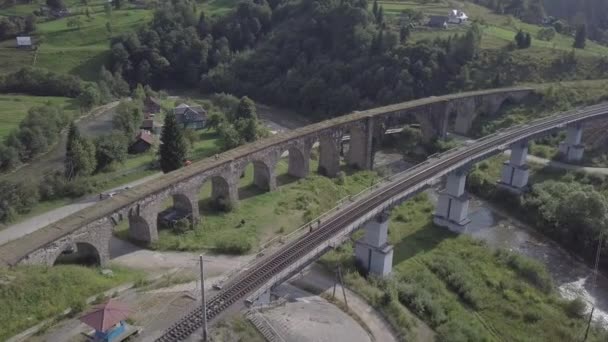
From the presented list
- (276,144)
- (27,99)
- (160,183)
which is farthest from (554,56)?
(27,99)

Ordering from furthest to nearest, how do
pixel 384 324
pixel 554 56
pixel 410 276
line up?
pixel 554 56, pixel 410 276, pixel 384 324

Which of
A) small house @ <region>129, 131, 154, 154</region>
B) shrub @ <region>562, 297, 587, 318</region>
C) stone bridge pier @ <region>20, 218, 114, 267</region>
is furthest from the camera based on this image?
small house @ <region>129, 131, 154, 154</region>

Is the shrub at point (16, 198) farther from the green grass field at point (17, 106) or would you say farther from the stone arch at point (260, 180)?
the stone arch at point (260, 180)

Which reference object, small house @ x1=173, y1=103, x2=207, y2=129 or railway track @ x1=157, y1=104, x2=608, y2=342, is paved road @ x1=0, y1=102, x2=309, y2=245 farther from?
railway track @ x1=157, y1=104, x2=608, y2=342

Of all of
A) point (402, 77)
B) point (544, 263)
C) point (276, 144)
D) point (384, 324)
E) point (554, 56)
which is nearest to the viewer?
point (384, 324)

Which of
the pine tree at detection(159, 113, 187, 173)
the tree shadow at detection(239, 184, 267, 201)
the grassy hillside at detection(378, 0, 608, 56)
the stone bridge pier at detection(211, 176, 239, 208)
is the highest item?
the grassy hillside at detection(378, 0, 608, 56)

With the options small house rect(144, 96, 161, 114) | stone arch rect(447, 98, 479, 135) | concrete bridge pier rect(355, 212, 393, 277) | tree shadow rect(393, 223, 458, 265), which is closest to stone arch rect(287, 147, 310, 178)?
tree shadow rect(393, 223, 458, 265)

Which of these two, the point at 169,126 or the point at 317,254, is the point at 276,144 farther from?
the point at 317,254

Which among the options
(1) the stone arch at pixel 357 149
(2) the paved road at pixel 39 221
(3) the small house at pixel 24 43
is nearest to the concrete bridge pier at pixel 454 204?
(1) the stone arch at pixel 357 149
